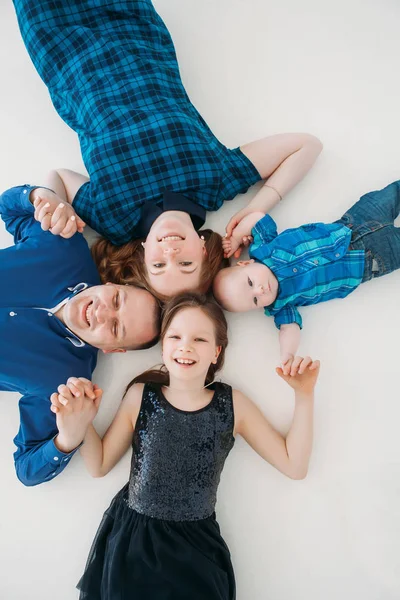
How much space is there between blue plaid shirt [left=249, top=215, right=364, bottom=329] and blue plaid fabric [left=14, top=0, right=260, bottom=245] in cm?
21

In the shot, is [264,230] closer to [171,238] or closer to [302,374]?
[171,238]

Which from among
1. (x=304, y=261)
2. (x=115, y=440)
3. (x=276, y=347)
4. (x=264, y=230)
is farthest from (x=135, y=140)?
(x=115, y=440)

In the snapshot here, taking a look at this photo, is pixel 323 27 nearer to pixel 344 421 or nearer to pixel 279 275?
pixel 279 275

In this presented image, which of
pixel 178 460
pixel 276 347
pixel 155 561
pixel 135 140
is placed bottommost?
pixel 155 561

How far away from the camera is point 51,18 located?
1.15 metres

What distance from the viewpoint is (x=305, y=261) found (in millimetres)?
1164

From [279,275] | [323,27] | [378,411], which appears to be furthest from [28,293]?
[323,27]

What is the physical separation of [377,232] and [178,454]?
75cm

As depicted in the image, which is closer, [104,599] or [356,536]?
[104,599]

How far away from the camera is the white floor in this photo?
1174 mm

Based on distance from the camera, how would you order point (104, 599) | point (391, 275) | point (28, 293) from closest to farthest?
point (104, 599) → point (28, 293) → point (391, 275)

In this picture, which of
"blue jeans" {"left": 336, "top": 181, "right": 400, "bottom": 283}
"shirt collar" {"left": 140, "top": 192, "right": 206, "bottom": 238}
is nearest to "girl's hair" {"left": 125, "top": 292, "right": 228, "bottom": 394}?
"shirt collar" {"left": 140, "top": 192, "right": 206, "bottom": 238}

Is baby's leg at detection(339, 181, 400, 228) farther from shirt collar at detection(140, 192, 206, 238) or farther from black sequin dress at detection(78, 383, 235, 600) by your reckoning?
black sequin dress at detection(78, 383, 235, 600)

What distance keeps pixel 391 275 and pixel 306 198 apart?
311mm
